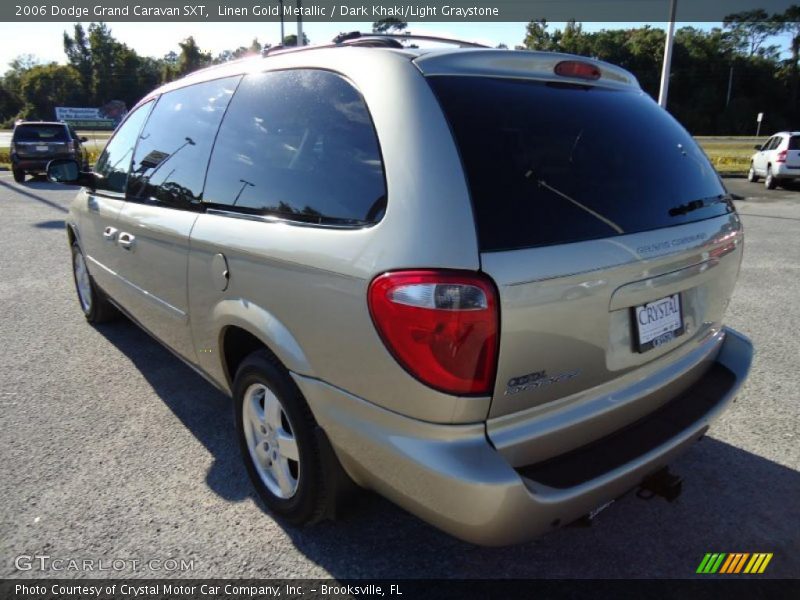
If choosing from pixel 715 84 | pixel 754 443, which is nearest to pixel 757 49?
pixel 715 84

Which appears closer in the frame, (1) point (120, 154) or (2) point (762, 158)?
(1) point (120, 154)

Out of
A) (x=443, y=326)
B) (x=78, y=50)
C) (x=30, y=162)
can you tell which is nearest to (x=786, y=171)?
(x=443, y=326)

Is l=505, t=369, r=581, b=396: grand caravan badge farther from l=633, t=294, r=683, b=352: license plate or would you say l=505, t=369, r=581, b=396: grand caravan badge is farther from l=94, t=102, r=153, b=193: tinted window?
l=94, t=102, r=153, b=193: tinted window

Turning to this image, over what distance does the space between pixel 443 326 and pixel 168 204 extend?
1.92 metres

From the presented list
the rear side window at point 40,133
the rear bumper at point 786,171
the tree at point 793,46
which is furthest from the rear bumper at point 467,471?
the tree at point 793,46

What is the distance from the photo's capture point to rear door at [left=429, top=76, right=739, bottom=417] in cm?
170

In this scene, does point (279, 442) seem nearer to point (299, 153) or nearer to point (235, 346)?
point (235, 346)

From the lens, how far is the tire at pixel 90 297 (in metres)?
4.70

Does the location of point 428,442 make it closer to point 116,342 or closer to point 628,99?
point 628,99

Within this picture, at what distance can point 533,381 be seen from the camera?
1754mm

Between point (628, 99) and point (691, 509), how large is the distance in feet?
5.98

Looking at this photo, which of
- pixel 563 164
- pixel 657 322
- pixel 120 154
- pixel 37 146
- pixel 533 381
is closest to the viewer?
pixel 533 381

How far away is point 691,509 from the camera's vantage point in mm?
2535

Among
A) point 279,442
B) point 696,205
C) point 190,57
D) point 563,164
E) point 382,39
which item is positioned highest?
point 190,57
